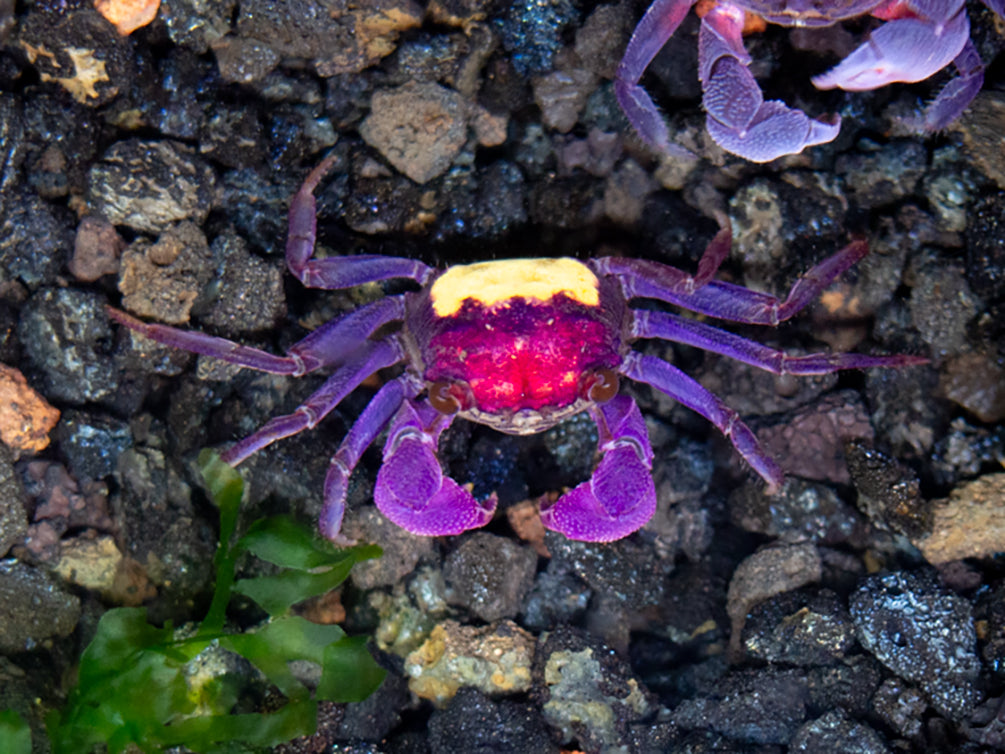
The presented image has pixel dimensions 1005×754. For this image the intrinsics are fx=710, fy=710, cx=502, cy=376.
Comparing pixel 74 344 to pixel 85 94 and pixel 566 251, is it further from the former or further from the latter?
pixel 566 251

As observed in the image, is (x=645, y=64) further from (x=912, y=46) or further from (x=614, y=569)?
(x=614, y=569)

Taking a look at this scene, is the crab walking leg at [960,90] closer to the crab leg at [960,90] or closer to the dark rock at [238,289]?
the crab leg at [960,90]

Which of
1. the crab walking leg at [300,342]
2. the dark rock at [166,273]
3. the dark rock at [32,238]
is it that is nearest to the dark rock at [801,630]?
the crab walking leg at [300,342]

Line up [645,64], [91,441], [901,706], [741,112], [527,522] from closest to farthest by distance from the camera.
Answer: [741,112], [901,706], [645,64], [91,441], [527,522]

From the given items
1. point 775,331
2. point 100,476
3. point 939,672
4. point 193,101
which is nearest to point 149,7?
point 193,101

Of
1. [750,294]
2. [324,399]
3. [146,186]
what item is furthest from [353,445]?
Answer: [750,294]

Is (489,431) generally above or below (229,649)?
above
